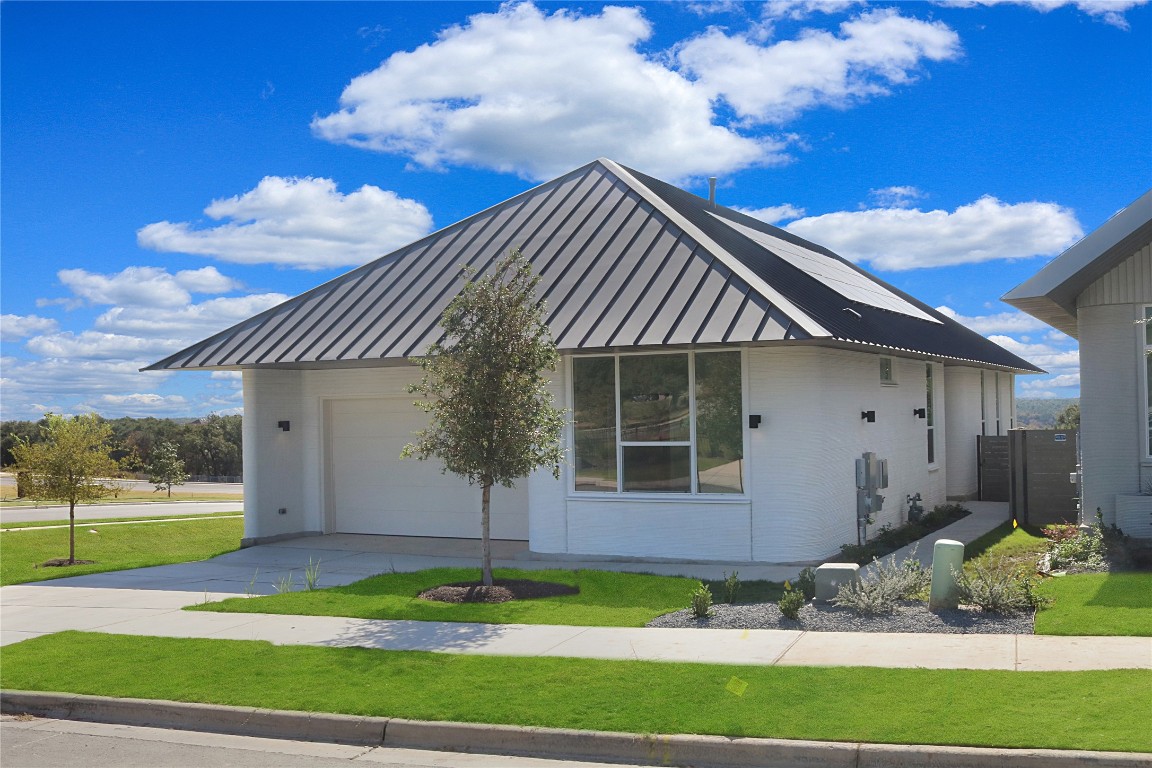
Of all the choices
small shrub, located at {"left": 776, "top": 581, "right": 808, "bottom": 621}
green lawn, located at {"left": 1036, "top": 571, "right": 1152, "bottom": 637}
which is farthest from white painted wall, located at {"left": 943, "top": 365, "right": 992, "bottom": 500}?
small shrub, located at {"left": 776, "top": 581, "right": 808, "bottom": 621}

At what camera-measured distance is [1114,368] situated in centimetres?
1356

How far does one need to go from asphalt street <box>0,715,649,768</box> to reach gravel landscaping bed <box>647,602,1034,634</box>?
12.0ft

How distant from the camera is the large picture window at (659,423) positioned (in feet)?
45.0

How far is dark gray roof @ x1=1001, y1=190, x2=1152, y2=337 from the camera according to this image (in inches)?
483

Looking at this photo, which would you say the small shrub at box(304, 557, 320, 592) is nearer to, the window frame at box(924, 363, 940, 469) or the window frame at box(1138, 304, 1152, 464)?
the window frame at box(1138, 304, 1152, 464)

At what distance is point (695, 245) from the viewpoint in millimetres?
14984

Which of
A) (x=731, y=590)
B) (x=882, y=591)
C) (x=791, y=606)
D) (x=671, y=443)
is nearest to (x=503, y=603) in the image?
(x=731, y=590)

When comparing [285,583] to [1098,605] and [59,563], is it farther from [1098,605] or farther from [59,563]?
[1098,605]

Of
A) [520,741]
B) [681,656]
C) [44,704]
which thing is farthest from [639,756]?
[44,704]

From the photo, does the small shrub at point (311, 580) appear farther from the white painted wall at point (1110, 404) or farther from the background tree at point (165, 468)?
the background tree at point (165, 468)

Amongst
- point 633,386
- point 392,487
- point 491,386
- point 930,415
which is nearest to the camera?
point 491,386

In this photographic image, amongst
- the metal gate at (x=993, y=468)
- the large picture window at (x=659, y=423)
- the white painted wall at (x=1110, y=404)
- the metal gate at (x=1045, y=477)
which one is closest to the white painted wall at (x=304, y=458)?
the large picture window at (x=659, y=423)

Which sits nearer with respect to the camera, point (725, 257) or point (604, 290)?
point (725, 257)

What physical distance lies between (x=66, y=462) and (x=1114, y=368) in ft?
53.0
